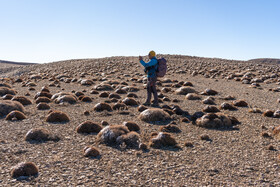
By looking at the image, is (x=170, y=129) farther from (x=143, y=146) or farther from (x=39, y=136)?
(x=39, y=136)

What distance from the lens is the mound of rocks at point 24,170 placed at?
490 centimetres

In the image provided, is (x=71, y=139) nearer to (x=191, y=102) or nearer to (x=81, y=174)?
(x=81, y=174)

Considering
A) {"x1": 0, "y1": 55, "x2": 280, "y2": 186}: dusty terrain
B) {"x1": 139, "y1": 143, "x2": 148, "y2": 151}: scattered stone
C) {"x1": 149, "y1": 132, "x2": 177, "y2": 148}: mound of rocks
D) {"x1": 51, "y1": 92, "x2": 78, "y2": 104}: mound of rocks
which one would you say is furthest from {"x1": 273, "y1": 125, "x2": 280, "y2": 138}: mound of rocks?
{"x1": 51, "y1": 92, "x2": 78, "y2": 104}: mound of rocks

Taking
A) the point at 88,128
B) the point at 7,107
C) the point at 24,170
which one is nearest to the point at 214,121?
the point at 88,128

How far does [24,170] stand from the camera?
4.94m

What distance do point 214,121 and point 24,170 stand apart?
626 centimetres

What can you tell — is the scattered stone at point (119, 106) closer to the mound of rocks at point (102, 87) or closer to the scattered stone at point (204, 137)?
the scattered stone at point (204, 137)

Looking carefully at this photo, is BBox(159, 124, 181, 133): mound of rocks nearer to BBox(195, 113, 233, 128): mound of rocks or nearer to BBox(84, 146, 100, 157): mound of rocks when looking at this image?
BBox(195, 113, 233, 128): mound of rocks

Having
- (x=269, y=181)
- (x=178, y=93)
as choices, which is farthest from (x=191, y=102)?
(x=269, y=181)

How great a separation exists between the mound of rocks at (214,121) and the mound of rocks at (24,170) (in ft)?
19.1

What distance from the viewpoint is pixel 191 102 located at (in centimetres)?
1347

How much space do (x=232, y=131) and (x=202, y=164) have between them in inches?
119

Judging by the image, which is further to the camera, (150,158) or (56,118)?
(56,118)

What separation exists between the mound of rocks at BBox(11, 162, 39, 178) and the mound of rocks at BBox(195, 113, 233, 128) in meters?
5.82
